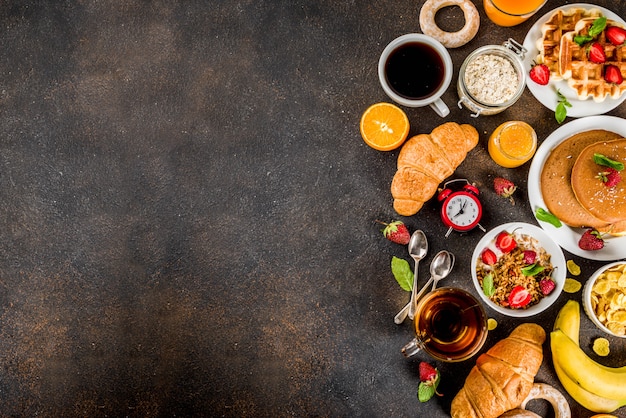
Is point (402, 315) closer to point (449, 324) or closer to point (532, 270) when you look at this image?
point (449, 324)

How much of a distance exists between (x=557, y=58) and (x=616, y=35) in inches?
9.1

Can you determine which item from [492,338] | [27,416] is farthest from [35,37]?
[492,338]

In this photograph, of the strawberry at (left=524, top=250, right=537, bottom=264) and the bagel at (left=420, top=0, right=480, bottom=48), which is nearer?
the strawberry at (left=524, top=250, right=537, bottom=264)

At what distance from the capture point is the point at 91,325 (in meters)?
2.36

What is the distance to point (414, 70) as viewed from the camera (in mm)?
2223

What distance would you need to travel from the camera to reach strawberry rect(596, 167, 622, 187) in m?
2.00

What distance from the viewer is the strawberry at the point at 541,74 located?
83.0 inches

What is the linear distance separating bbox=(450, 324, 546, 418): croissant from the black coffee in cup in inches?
44.5

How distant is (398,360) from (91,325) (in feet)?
4.59

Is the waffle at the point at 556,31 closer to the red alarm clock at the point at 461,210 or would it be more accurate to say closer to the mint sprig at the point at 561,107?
the mint sprig at the point at 561,107

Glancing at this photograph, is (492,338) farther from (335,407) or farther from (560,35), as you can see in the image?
(560,35)

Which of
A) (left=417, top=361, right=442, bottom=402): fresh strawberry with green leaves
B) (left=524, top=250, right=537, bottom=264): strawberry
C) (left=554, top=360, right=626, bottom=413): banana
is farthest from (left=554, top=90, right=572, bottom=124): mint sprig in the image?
(left=417, top=361, right=442, bottom=402): fresh strawberry with green leaves

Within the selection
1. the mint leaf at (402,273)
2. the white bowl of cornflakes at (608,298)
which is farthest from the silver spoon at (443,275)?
the white bowl of cornflakes at (608,298)

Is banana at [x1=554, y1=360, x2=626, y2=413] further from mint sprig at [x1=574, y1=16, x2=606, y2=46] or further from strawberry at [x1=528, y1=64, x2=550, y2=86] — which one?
mint sprig at [x1=574, y1=16, x2=606, y2=46]
